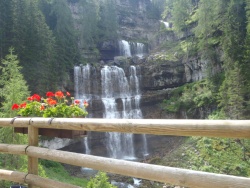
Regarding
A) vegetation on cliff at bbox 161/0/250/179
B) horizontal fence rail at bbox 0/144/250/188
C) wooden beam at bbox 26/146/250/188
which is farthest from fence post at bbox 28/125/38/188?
vegetation on cliff at bbox 161/0/250/179

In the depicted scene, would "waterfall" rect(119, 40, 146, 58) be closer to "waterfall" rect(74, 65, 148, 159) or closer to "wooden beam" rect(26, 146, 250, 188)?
"waterfall" rect(74, 65, 148, 159)

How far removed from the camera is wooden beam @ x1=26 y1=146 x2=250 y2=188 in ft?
5.63

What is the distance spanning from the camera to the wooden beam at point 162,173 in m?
1.71

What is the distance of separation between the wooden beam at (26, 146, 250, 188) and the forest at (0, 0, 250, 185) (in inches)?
400

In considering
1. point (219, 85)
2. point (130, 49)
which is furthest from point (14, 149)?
point (130, 49)

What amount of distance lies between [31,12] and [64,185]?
2586 cm

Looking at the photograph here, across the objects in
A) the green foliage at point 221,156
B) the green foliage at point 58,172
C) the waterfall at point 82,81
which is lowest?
the green foliage at point 58,172

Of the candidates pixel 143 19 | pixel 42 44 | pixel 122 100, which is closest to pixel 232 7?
pixel 122 100

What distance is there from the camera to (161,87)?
2975 cm

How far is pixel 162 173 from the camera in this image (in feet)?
6.45

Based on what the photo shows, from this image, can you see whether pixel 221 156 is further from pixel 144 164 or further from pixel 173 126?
pixel 173 126

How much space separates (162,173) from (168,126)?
37 centimetres

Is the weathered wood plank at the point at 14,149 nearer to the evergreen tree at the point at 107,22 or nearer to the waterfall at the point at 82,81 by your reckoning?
the waterfall at the point at 82,81

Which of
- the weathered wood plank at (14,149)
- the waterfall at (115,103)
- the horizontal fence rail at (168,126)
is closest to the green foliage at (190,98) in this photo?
the waterfall at (115,103)
